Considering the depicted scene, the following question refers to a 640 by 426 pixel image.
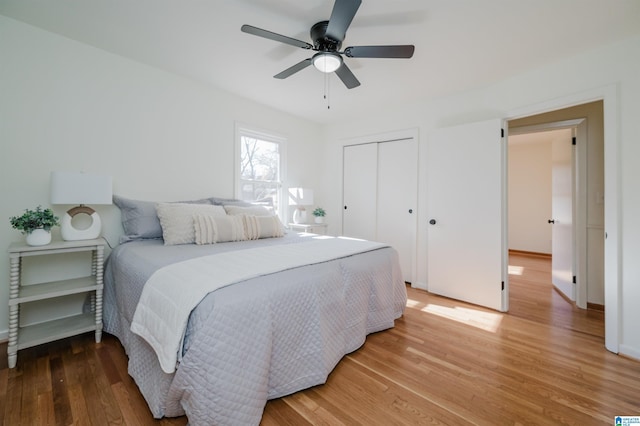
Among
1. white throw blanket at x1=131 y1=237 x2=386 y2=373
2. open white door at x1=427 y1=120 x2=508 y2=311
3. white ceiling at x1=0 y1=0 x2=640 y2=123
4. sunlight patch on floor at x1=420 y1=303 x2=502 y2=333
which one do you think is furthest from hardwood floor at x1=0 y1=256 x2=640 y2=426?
white ceiling at x1=0 y1=0 x2=640 y2=123

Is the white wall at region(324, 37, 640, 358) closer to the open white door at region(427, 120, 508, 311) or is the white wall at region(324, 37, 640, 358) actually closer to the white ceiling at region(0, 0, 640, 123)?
the white ceiling at region(0, 0, 640, 123)

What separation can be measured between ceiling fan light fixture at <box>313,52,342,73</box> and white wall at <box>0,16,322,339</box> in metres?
1.73

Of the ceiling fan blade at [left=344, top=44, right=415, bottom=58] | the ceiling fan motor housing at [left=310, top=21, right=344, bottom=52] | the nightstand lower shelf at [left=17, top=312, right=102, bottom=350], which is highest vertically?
the ceiling fan motor housing at [left=310, top=21, right=344, bottom=52]

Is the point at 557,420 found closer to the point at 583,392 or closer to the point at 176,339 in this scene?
the point at 583,392

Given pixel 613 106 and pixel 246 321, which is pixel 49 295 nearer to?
pixel 246 321

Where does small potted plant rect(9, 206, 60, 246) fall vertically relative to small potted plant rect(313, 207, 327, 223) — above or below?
below

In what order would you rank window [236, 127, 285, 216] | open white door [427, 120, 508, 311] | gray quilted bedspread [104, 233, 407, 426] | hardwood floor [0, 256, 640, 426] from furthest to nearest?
window [236, 127, 285, 216], open white door [427, 120, 508, 311], hardwood floor [0, 256, 640, 426], gray quilted bedspread [104, 233, 407, 426]

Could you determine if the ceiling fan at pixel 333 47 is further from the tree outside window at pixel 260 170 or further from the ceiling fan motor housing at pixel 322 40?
the tree outside window at pixel 260 170

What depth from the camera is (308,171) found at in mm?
4387

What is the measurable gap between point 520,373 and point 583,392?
297mm

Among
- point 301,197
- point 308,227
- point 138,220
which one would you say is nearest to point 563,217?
point 308,227

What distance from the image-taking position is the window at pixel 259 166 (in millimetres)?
3479

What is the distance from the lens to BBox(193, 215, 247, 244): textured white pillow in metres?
2.24

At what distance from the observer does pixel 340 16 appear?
1532 millimetres
